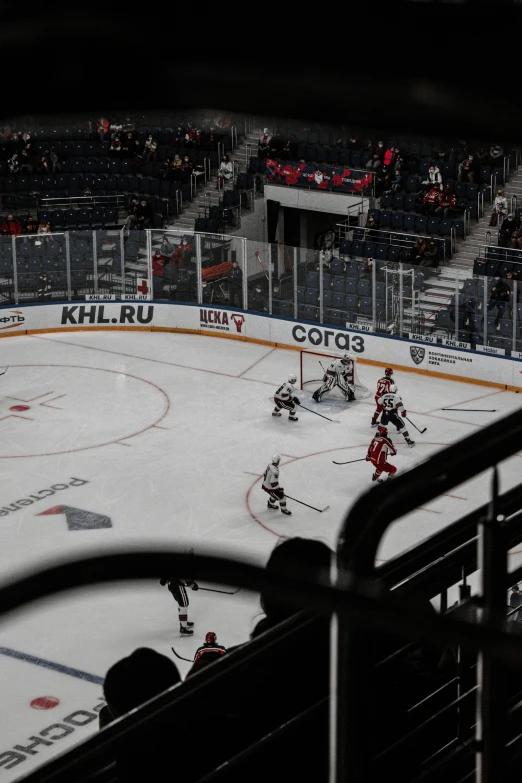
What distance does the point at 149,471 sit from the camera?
1961cm

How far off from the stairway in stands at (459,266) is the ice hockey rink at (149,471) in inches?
54.2

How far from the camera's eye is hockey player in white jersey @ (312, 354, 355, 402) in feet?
73.0

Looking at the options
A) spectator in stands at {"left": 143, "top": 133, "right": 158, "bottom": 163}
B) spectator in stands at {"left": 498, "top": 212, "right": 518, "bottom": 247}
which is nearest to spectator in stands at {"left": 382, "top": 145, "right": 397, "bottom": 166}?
spectator in stands at {"left": 498, "top": 212, "right": 518, "bottom": 247}

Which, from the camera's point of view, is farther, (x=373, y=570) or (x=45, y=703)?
(x=45, y=703)

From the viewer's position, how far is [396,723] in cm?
260

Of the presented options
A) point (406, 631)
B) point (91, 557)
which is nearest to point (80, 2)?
point (91, 557)

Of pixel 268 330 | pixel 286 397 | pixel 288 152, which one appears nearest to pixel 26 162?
pixel 288 152

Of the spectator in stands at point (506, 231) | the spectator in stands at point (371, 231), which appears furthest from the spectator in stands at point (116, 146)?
the spectator in stands at point (506, 231)

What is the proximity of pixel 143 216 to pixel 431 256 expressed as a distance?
25.0 ft

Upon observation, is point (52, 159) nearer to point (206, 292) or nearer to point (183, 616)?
point (206, 292)

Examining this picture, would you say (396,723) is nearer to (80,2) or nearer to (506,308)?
(80,2)

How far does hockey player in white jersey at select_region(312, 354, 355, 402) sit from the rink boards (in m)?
2.31

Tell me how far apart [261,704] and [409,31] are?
1.44 m

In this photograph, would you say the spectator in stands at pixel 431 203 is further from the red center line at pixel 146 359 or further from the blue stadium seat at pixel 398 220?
the red center line at pixel 146 359
